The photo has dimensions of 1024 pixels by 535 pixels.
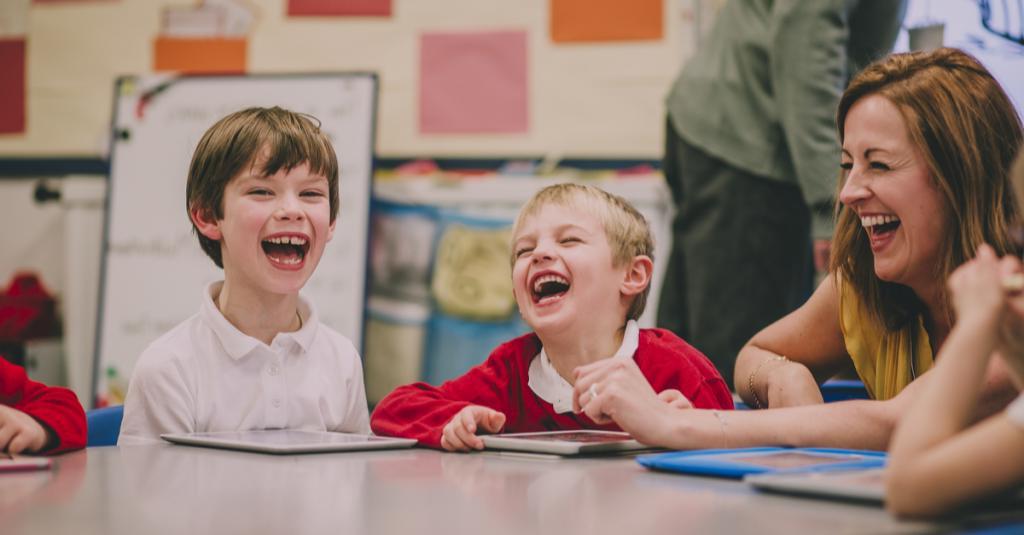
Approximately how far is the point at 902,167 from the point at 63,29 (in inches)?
132

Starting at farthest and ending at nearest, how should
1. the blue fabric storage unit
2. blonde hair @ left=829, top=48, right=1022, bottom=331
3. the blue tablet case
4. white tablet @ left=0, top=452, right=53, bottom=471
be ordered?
the blue fabric storage unit
blonde hair @ left=829, top=48, right=1022, bottom=331
white tablet @ left=0, top=452, right=53, bottom=471
the blue tablet case

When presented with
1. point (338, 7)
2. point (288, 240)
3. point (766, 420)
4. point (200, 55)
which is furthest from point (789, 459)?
point (200, 55)

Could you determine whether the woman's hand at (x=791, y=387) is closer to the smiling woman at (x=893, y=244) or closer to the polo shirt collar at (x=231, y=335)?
the smiling woman at (x=893, y=244)

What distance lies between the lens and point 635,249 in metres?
1.71

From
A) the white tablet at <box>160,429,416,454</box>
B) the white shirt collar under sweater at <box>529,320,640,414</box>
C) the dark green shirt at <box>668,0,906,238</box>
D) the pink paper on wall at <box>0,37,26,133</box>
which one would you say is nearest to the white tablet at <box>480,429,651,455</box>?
the white tablet at <box>160,429,416,454</box>

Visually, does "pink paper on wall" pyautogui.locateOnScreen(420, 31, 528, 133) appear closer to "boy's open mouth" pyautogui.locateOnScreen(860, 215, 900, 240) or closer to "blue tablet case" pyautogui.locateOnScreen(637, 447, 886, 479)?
"boy's open mouth" pyautogui.locateOnScreen(860, 215, 900, 240)

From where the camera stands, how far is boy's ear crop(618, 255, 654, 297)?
170 cm

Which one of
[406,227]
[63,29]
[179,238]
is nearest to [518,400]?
[406,227]

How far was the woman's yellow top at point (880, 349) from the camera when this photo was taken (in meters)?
1.52

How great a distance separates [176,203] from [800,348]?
2504 mm

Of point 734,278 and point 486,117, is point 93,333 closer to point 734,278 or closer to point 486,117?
point 486,117

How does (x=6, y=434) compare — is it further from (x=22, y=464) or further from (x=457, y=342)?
(x=457, y=342)

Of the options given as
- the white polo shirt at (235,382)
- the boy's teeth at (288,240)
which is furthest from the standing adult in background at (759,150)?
the boy's teeth at (288,240)

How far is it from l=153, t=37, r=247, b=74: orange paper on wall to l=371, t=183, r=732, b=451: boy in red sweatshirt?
2.40m
